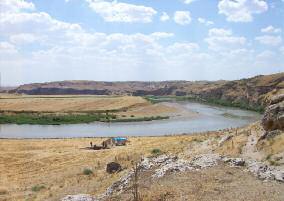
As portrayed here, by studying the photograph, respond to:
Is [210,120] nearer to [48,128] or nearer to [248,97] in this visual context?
[48,128]

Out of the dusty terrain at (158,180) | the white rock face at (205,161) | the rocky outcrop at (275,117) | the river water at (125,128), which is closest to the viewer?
the dusty terrain at (158,180)

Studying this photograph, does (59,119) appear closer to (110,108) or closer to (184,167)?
(110,108)

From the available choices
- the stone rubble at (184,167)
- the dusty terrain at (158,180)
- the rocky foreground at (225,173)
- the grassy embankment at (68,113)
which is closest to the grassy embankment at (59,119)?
the grassy embankment at (68,113)

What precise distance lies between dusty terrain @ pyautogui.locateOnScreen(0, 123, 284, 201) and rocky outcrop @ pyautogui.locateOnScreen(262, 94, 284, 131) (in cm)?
77

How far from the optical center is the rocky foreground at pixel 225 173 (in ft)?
55.3

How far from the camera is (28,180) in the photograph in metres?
28.5

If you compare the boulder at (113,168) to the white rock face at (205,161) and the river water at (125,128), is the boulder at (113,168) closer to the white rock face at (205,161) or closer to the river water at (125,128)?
the white rock face at (205,161)

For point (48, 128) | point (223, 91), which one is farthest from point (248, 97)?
point (48, 128)

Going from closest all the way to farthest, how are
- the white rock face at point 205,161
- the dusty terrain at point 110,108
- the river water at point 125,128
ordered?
the white rock face at point 205,161, the river water at point 125,128, the dusty terrain at point 110,108

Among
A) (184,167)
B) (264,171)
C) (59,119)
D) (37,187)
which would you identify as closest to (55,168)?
(37,187)

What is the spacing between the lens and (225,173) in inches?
758

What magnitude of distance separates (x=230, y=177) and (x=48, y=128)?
180 ft

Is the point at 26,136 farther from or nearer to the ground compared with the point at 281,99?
nearer to the ground

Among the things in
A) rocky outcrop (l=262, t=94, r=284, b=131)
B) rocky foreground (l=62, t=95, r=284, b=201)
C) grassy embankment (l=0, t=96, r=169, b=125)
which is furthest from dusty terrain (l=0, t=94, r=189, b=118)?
rocky foreground (l=62, t=95, r=284, b=201)
